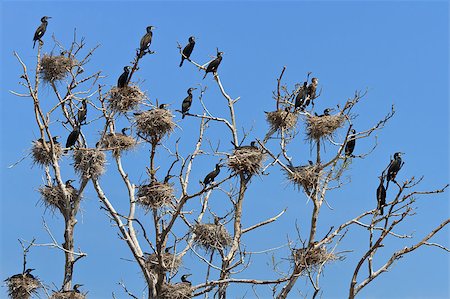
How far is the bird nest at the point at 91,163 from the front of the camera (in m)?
14.3

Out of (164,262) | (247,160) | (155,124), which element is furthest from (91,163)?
(247,160)

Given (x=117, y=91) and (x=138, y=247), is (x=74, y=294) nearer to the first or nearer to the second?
(x=138, y=247)

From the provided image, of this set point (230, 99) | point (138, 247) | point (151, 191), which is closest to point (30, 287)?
point (138, 247)

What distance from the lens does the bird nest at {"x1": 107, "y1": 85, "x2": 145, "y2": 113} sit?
13.6 meters

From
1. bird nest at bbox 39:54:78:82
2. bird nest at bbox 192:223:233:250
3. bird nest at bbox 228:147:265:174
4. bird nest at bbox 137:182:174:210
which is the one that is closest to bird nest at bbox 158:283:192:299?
bird nest at bbox 192:223:233:250

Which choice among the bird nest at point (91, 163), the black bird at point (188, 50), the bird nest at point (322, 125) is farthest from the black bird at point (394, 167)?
the bird nest at point (91, 163)

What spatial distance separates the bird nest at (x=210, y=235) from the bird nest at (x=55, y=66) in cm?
346

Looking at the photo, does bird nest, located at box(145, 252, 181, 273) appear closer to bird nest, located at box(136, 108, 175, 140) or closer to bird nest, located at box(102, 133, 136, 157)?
bird nest, located at box(136, 108, 175, 140)

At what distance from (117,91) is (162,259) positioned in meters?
2.89

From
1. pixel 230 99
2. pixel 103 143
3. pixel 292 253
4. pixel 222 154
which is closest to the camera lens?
pixel 292 253

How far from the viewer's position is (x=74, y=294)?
45.7 feet

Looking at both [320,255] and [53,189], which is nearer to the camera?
[320,255]

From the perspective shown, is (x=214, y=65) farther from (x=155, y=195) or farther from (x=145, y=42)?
(x=155, y=195)

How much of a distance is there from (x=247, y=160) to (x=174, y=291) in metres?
2.01
